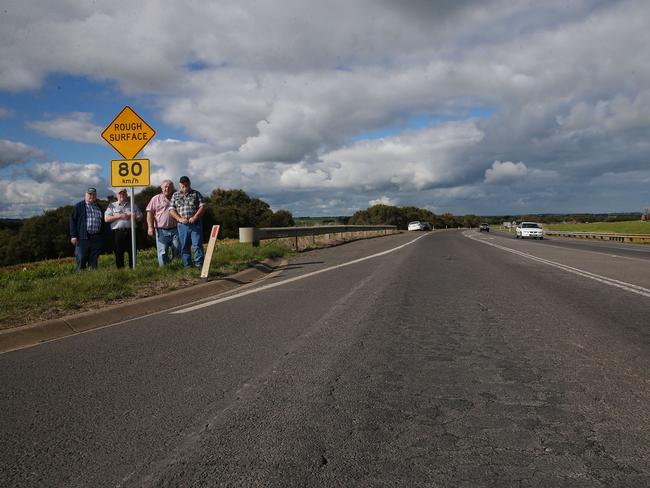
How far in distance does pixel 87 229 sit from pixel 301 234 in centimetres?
1191

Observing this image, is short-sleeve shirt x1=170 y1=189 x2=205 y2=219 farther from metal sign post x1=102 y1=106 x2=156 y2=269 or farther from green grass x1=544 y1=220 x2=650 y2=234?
green grass x1=544 y1=220 x2=650 y2=234

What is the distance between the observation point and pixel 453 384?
4094mm

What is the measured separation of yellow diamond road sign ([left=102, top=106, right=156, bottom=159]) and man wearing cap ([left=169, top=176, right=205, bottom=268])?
1111 millimetres

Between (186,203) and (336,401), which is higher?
(186,203)

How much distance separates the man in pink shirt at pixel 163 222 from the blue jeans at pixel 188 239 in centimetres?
36

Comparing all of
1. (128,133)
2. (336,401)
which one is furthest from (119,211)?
(336,401)

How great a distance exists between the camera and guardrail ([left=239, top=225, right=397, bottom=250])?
666 inches

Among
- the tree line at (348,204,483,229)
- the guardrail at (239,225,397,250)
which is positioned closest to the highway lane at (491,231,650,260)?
the guardrail at (239,225,397,250)

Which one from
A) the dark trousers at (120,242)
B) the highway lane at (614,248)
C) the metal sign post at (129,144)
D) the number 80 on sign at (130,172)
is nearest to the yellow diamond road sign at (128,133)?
the metal sign post at (129,144)

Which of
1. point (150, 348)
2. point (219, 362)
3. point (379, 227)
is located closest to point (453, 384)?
point (219, 362)

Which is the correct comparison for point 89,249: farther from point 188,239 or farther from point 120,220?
point 188,239

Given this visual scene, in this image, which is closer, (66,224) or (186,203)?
(186,203)

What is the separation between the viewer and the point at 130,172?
10.4 metres

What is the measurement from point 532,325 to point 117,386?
4867 mm
